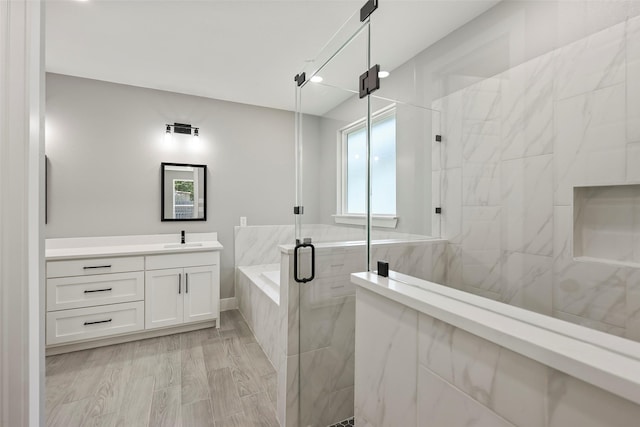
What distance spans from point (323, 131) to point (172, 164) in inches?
82.8

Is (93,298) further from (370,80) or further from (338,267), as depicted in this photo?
(370,80)

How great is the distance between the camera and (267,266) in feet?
11.1

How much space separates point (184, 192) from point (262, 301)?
5.39 feet

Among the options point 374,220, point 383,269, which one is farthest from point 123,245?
point 383,269

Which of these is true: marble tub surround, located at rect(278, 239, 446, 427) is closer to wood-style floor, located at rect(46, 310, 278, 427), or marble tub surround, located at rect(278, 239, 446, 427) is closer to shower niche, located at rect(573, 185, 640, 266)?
wood-style floor, located at rect(46, 310, 278, 427)

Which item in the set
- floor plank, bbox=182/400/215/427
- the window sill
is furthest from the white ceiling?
floor plank, bbox=182/400/215/427

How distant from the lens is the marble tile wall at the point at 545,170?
99 cm

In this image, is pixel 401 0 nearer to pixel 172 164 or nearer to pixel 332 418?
pixel 332 418

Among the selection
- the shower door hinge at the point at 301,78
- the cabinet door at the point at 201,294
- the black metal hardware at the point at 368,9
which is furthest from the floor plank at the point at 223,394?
the black metal hardware at the point at 368,9

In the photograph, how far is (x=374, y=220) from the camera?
1.41 metres

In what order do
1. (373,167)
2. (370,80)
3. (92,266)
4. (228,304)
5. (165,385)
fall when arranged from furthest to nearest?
1. (228,304)
2. (92,266)
3. (165,385)
4. (373,167)
5. (370,80)

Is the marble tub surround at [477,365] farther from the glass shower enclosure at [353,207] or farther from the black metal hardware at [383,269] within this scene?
the glass shower enclosure at [353,207]

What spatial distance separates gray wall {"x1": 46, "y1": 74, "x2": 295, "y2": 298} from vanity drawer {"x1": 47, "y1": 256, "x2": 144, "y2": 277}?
541 mm

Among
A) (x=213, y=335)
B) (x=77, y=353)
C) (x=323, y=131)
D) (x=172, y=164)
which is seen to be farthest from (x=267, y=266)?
(x=323, y=131)
